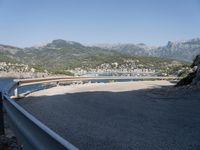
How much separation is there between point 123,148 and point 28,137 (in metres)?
1.98

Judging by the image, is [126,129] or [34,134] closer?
[34,134]

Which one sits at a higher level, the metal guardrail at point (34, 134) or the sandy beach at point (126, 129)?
the metal guardrail at point (34, 134)

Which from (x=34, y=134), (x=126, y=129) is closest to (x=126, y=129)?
(x=126, y=129)

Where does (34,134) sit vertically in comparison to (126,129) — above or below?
above

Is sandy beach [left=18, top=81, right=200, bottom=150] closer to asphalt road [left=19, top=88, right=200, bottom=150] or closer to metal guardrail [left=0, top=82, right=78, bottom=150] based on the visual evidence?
asphalt road [left=19, top=88, right=200, bottom=150]

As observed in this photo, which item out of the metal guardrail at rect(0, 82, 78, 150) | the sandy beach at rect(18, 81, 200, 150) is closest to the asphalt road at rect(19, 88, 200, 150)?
the sandy beach at rect(18, 81, 200, 150)

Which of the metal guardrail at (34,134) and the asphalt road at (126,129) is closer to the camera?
the metal guardrail at (34,134)

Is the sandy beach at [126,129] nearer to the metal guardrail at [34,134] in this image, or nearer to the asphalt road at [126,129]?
the asphalt road at [126,129]

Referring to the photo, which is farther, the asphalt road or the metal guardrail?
the asphalt road

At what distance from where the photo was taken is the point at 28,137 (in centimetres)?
640

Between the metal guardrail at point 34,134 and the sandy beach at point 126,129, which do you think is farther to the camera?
the sandy beach at point 126,129

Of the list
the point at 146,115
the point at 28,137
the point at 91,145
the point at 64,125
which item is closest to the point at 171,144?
the point at 91,145

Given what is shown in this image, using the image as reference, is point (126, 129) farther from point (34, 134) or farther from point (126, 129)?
point (34, 134)

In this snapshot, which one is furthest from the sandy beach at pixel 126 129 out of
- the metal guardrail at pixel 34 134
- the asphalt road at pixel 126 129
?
the metal guardrail at pixel 34 134
